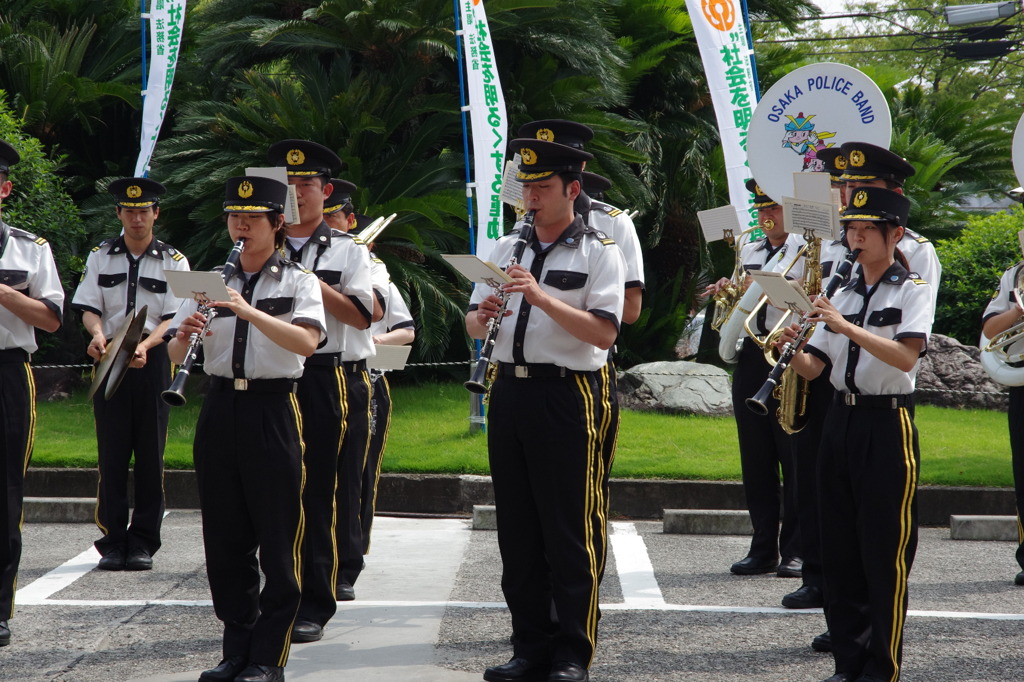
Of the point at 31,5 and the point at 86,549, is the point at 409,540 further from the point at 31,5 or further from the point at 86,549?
the point at 31,5

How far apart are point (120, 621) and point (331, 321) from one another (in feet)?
5.98

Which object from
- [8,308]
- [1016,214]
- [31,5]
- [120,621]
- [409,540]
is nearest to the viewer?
[8,308]

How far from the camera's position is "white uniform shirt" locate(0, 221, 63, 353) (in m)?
5.56

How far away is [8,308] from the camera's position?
545 cm

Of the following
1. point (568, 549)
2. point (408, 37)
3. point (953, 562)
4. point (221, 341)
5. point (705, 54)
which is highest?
point (408, 37)

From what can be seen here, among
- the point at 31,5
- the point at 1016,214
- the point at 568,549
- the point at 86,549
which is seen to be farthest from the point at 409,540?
the point at 31,5

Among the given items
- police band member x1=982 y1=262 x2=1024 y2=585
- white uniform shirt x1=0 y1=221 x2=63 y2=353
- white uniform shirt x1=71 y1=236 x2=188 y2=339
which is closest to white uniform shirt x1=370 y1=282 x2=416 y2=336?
white uniform shirt x1=71 y1=236 x2=188 y2=339

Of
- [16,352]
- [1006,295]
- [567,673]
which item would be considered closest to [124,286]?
[16,352]

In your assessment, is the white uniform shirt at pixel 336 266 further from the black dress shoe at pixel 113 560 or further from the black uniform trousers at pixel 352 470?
the black dress shoe at pixel 113 560

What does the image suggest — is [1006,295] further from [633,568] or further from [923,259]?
[633,568]

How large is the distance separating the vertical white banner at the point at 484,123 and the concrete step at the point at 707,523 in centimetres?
283

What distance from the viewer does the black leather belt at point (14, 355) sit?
5.57 meters

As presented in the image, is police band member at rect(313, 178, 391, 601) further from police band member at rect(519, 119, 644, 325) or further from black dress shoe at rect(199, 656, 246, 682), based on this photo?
black dress shoe at rect(199, 656, 246, 682)

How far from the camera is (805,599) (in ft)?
20.5
